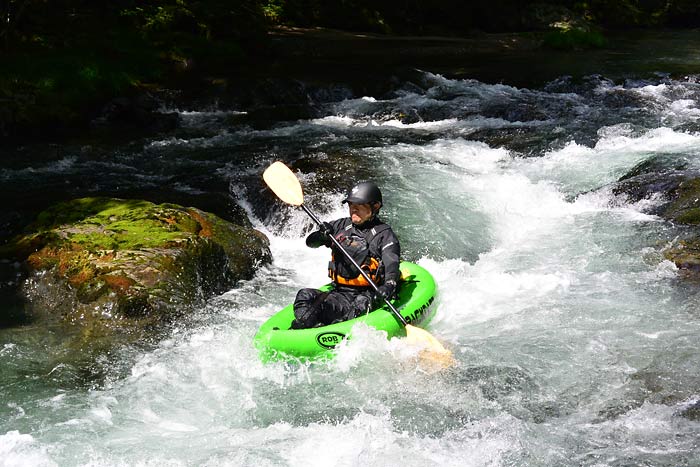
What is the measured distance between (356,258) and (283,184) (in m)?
1.16

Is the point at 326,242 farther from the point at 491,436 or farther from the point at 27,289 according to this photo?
the point at 27,289

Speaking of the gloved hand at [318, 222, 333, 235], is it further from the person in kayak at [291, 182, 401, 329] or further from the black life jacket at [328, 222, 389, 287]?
the black life jacket at [328, 222, 389, 287]

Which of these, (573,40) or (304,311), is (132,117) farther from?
(573,40)

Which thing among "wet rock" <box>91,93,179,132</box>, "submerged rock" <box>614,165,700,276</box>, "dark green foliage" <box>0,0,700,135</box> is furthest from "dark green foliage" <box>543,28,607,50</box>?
"submerged rock" <box>614,165,700,276</box>

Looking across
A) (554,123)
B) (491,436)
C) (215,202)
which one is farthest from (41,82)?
(491,436)

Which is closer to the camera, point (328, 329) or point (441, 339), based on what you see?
point (328, 329)

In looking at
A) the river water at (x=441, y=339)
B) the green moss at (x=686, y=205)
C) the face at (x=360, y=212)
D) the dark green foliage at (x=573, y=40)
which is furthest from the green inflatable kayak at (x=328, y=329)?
the dark green foliage at (x=573, y=40)

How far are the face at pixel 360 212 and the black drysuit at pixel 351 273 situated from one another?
56 millimetres

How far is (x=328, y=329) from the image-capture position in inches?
195

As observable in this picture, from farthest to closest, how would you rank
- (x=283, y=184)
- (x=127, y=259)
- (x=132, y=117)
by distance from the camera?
(x=132, y=117) < (x=283, y=184) < (x=127, y=259)

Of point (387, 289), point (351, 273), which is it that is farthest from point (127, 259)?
point (387, 289)

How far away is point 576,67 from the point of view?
16016mm

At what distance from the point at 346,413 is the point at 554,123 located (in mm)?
7934

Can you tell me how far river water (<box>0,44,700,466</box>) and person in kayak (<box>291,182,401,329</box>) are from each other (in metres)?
0.34
